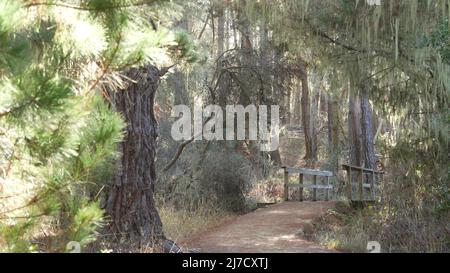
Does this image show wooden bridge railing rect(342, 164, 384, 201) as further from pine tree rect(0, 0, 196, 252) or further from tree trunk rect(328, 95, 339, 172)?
pine tree rect(0, 0, 196, 252)

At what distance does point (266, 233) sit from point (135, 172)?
9.92ft

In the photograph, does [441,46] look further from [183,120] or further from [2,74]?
[183,120]

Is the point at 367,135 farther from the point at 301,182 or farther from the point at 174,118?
the point at 174,118

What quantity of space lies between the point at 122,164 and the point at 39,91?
3.85 meters

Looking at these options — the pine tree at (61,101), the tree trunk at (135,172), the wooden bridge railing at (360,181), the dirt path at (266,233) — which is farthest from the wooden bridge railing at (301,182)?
the pine tree at (61,101)

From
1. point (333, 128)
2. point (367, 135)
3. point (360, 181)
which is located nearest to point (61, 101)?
point (360, 181)

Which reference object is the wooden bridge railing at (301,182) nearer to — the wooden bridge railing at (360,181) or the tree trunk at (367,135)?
the tree trunk at (367,135)

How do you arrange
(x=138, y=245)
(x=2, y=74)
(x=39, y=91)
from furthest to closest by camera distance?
(x=138, y=245)
(x=2, y=74)
(x=39, y=91)

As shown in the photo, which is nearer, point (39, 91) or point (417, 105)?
point (39, 91)

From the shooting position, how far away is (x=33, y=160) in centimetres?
299

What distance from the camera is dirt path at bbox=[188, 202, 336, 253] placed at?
7109mm

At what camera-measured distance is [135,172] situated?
625cm

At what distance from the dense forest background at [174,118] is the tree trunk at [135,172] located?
0.5 inches
